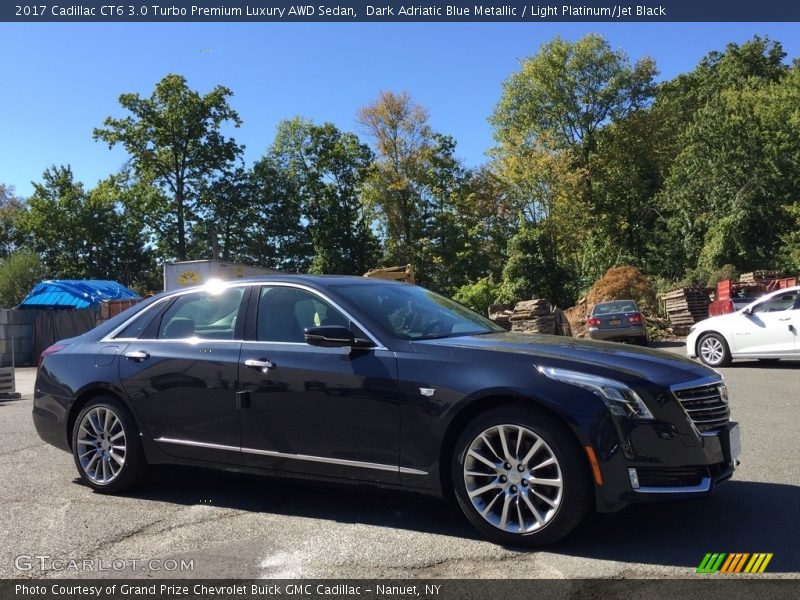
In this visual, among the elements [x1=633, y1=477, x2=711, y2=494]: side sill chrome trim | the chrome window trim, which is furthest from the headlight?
the chrome window trim

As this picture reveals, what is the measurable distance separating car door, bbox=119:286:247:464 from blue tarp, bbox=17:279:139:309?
79.4 feet

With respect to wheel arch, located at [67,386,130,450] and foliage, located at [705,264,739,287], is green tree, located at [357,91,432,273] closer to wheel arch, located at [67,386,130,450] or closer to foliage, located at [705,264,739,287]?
foliage, located at [705,264,739,287]

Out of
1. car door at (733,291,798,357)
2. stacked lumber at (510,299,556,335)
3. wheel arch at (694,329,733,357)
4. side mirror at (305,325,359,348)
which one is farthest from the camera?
stacked lumber at (510,299,556,335)

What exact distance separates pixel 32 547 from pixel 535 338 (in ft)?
11.0

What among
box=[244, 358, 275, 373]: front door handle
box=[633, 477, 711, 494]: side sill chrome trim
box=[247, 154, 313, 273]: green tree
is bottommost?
box=[633, 477, 711, 494]: side sill chrome trim

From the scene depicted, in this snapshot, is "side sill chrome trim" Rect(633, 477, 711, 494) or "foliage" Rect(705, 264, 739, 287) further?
"foliage" Rect(705, 264, 739, 287)

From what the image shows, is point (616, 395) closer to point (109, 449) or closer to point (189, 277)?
point (109, 449)

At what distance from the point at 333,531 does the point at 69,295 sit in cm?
2725

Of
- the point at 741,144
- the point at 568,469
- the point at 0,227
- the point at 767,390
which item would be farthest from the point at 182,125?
the point at 568,469

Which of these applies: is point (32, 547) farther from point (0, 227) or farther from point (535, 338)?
point (0, 227)

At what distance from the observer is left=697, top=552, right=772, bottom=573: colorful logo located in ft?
11.6

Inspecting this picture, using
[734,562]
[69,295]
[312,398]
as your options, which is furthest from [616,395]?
[69,295]

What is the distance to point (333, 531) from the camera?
14.1 feet

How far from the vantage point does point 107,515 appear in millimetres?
4797
